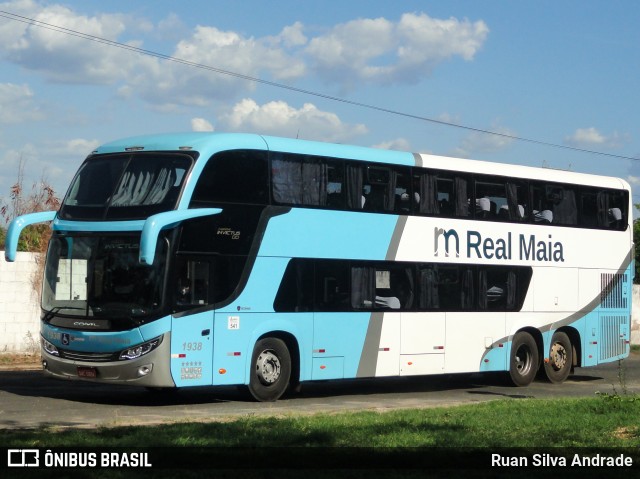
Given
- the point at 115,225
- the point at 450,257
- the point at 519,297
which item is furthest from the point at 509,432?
the point at 519,297

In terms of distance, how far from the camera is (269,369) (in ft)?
60.2

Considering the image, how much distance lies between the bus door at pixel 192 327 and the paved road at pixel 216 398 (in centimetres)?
53

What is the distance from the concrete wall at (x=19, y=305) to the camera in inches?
995

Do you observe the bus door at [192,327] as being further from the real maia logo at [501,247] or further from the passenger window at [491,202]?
the passenger window at [491,202]

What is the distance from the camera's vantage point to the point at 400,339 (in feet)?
67.1

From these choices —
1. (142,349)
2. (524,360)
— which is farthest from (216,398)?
(524,360)

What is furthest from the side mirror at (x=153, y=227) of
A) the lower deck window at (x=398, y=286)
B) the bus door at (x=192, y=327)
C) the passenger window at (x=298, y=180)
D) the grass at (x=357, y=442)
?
the grass at (x=357, y=442)

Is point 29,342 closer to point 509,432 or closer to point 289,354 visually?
point 289,354

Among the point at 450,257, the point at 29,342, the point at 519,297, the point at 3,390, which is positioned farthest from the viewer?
the point at 29,342

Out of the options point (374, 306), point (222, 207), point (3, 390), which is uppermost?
point (222, 207)

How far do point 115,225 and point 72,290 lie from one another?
4.09 ft

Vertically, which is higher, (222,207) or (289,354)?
(222,207)

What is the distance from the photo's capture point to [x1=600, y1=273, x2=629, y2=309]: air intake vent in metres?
25.1

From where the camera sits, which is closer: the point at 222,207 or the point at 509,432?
the point at 509,432
